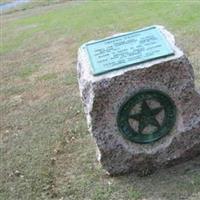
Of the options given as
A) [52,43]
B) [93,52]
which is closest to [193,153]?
[93,52]

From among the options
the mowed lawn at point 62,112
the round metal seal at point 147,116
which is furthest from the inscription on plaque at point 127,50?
the mowed lawn at point 62,112

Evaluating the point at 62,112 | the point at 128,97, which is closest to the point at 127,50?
the point at 128,97

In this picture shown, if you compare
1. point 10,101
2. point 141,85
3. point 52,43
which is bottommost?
point 52,43

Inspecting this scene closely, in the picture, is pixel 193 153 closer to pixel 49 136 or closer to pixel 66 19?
pixel 49 136

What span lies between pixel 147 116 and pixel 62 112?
3.15 m

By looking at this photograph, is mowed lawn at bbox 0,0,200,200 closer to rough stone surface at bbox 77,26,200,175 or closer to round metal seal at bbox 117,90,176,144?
rough stone surface at bbox 77,26,200,175

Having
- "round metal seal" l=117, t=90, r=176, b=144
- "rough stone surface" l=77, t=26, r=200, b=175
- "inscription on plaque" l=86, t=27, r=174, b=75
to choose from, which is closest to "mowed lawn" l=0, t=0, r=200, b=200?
"rough stone surface" l=77, t=26, r=200, b=175

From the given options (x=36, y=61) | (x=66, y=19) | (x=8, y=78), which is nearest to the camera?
(x=8, y=78)

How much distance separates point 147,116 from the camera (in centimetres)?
698

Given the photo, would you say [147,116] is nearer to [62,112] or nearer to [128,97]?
[128,97]

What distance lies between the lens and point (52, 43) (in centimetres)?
1566

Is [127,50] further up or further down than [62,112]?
further up

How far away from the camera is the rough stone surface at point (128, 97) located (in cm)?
674

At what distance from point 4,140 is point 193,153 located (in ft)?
11.4
